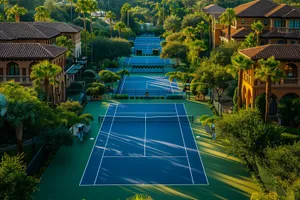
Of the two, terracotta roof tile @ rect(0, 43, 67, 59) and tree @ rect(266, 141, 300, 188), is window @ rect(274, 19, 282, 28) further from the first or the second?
tree @ rect(266, 141, 300, 188)

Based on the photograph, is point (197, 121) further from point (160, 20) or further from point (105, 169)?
point (160, 20)

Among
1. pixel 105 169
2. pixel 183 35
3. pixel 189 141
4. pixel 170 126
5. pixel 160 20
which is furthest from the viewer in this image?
pixel 160 20

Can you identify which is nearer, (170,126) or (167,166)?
(167,166)

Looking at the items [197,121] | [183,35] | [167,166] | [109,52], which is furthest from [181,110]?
[183,35]

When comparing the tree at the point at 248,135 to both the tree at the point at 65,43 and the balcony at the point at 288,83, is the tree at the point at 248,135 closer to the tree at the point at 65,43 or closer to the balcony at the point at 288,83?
the balcony at the point at 288,83

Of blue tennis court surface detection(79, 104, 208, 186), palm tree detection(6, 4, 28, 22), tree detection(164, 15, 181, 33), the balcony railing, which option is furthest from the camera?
tree detection(164, 15, 181, 33)

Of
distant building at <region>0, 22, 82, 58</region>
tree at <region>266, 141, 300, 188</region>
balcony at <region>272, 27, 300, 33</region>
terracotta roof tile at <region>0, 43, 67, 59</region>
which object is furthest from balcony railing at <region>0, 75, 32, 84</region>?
balcony at <region>272, 27, 300, 33</region>
